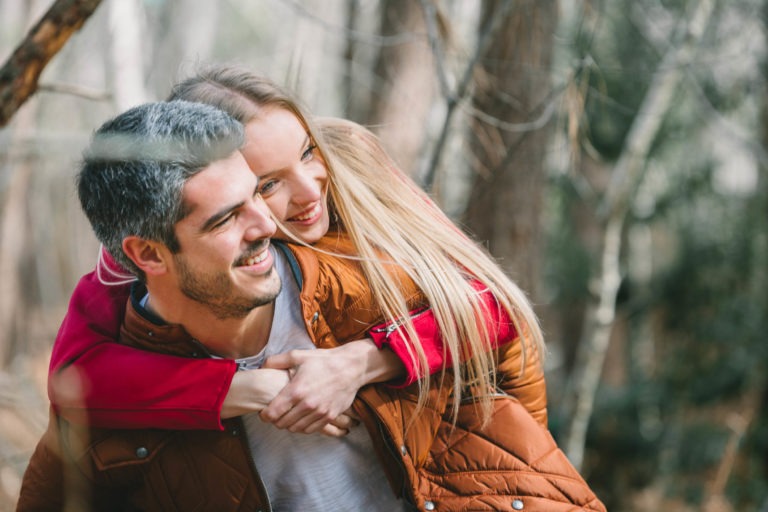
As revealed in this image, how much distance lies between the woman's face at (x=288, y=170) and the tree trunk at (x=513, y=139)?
1280mm

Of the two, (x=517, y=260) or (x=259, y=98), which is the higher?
(x=259, y=98)

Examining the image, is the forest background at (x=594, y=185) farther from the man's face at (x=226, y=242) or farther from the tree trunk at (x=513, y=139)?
the man's face at (x=226, y=242)

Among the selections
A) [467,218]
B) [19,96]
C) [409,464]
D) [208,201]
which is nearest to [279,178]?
[208,201]

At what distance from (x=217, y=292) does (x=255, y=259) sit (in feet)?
0.39

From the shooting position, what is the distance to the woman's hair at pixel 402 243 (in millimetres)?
1911

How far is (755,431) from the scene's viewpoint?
6215mm

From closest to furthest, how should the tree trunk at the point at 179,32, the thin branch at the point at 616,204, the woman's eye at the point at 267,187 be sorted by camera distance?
the woman's eye at the point at 267,187 → the thin branch at the point at 616,204 → the tree trunk at the point at 179,32

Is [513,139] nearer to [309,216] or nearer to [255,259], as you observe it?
[309,216]

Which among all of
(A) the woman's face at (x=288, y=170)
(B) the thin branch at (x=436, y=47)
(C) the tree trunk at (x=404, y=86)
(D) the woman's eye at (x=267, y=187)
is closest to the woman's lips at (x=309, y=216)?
(A) the woman's face at (x=288, y=170)

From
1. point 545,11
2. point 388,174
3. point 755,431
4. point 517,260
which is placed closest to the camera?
point 388,174

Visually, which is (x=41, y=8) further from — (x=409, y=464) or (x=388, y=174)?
(x=409, y=464)

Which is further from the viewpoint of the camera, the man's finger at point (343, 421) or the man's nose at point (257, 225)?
the man's finger at point (343, 421)

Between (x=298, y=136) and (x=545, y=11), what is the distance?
69.6 inches

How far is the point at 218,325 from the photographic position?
1.91 metres
